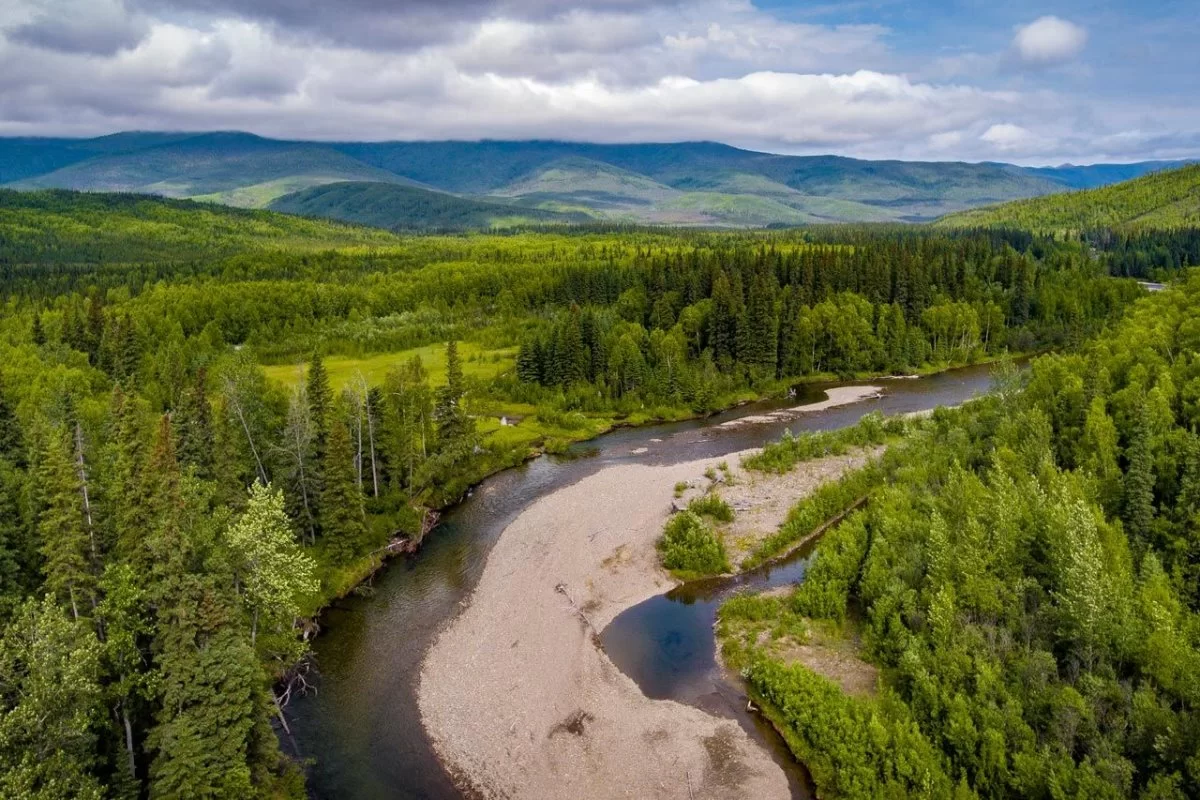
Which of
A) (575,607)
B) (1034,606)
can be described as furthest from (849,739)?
(575,607)

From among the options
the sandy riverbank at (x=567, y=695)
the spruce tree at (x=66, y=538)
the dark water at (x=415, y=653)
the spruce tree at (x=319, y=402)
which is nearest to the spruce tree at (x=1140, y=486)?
the dark water at (x=415, y=653)

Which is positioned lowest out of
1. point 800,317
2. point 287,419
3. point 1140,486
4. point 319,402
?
point 287,419

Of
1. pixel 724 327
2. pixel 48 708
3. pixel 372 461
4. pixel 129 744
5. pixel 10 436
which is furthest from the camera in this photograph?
pixel 724 327

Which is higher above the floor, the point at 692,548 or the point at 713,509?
the point at 713,509

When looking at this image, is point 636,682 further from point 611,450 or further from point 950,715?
point 611,450

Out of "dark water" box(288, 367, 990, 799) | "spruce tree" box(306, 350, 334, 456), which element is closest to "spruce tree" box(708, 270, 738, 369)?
"dark water" box(288, 367, 990, 799)

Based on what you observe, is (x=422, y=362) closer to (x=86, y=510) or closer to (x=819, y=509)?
(x=819, y=509)

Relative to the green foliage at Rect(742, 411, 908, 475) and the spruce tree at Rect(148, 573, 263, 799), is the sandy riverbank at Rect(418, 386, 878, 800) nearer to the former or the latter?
the spruce tree at Rect(148, 573, 263, 799)
